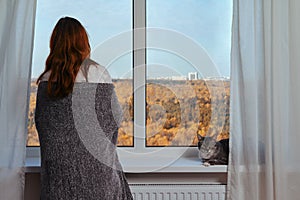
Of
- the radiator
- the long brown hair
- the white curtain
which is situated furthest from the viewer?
the radiator

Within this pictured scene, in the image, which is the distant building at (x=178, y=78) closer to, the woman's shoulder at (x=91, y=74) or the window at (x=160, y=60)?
the window at (x=160, y=60)

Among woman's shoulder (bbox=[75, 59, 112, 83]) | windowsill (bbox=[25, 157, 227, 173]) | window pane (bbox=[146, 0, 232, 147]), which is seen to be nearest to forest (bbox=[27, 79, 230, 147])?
window pane (bbox=[146, 0, 232, 147])

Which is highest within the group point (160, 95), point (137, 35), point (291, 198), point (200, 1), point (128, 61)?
point (200, 1)

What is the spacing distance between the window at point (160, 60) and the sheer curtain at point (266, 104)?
228 mm

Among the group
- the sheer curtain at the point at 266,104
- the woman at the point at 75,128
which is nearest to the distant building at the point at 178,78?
the sheer curtain at the point at 266,104

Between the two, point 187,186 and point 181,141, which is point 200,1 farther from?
point 187,186

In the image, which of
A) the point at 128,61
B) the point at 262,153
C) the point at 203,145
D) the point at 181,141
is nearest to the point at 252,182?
the point at 262,153

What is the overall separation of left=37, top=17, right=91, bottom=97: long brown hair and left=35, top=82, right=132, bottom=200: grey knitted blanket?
39mm

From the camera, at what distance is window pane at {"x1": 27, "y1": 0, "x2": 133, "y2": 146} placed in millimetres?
2086

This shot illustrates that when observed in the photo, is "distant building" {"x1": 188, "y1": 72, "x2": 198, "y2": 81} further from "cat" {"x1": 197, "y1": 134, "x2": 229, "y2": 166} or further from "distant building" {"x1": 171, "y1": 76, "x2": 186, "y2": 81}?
"cat" {"x1": 197, "y1": 134, "x2": 229, "y2": 166}

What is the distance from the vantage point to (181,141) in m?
2.09

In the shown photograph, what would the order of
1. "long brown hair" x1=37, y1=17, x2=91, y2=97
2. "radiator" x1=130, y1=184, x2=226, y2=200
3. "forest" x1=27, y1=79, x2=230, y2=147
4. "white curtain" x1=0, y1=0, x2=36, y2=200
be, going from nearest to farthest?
"long brown hair" x1=37, y1=17, x2=91, y2=97 → "white curtain" x1=0, y1=0, x2=36, y2=200 → "radiator" x1=130, y1=184, x2=226, y2=200 → "forest" x1=27, y1=79, x2=230, y2=147

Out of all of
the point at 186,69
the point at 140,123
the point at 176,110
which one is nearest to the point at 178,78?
the point at 186,69

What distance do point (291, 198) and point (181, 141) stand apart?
660 millimetres
